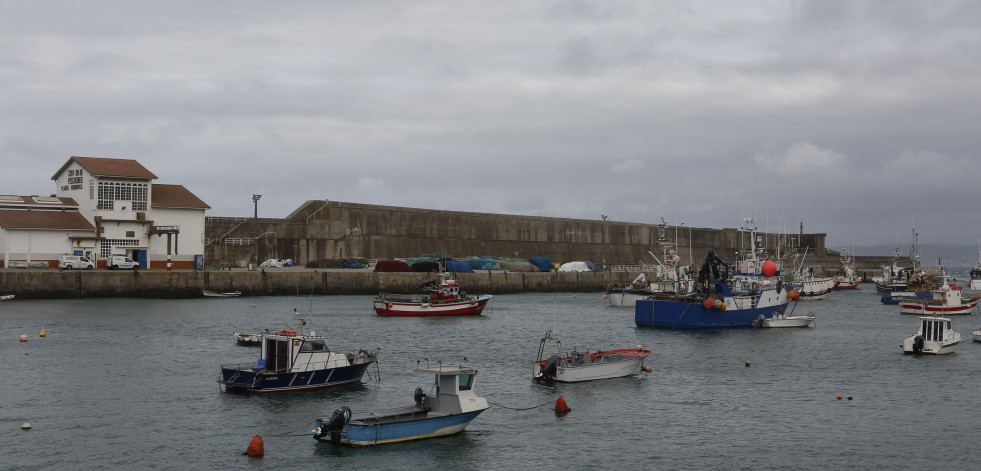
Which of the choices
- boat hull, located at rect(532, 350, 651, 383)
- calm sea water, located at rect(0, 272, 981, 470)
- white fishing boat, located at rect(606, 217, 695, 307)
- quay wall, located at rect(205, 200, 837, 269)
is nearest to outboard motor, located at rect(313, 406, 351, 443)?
calm sea water, located at rect(0, 272, 981, 470)

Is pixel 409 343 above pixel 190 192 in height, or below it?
below

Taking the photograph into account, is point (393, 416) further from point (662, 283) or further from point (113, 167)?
point (113, 167)

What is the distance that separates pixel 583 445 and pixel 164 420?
548 inches

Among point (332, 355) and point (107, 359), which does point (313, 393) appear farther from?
point (107, 359)

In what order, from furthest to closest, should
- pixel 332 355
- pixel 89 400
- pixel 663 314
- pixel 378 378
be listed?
pixel 663 314 < pixel 378 378 < pixel 332 355 < pixel 89 400

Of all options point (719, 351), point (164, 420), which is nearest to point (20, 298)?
point (164, 420)

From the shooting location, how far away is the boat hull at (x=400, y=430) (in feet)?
85.8

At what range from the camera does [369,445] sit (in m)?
26.3

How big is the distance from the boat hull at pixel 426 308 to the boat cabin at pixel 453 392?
130 feet

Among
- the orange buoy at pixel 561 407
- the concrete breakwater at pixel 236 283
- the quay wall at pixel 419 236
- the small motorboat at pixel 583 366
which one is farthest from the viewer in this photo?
the quay wall at pixel 419 236

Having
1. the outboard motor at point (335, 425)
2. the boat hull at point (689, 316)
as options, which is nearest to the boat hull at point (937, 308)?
the boat hull at point (689, 316)

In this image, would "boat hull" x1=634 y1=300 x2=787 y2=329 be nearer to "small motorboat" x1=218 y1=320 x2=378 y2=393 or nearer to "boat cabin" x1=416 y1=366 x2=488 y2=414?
"small motorboat" x1=218 y1=320 x2=378 y2=393

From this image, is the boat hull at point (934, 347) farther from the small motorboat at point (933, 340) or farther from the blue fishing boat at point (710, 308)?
the blue fishing boat at point (710, 308)

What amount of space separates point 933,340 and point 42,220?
68819 mm
